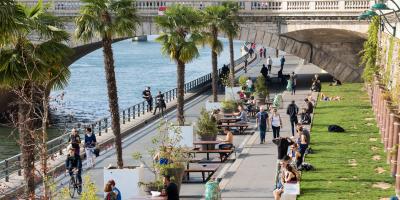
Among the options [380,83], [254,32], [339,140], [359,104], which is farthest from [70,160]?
[254,32]

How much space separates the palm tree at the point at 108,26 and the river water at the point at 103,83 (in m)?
9.24

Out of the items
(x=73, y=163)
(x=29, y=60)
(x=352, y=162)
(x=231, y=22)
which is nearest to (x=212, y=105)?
(x=231, y=22)

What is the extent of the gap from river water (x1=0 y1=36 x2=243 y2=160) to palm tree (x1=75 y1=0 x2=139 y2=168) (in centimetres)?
924

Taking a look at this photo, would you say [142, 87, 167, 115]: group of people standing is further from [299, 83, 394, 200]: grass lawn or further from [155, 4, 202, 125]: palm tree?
[299, 83, 394, 200]: grass lawn

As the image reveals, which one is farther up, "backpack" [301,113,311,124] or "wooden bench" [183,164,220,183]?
"wooden bench" [183,164,220,183]

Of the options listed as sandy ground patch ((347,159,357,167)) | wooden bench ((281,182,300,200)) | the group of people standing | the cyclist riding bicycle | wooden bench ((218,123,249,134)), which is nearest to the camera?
wooden bench ((281,182,300,200))

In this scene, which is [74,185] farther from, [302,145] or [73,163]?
[302,145]

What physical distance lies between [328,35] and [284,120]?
65.8 ft

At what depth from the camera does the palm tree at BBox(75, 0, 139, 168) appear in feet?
97.2

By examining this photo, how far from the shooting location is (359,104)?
159ft

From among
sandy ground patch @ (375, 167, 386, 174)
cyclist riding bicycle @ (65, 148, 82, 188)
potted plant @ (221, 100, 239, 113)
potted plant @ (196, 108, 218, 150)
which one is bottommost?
potted plant @ (221, 100, 239, 113)

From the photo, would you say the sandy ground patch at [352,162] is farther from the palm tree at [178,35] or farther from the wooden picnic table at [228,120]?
the wooden picnic table at [228,120]

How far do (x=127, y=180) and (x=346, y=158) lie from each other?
877 centimetres

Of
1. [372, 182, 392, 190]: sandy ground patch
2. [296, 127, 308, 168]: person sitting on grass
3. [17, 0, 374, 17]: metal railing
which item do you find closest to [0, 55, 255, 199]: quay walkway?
[17, 0, 374, 17]: metal railing
